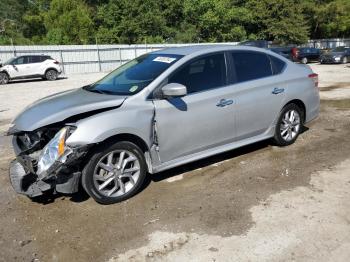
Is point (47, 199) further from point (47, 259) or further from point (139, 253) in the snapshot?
point (139, 253)

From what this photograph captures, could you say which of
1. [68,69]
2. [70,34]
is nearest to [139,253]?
[68,69]

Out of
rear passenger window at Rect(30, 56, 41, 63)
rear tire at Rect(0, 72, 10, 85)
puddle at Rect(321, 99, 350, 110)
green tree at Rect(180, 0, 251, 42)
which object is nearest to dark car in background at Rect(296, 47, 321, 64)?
green tree at Rect(180, 0, 251, 42)

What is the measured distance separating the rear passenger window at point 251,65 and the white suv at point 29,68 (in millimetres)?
18433

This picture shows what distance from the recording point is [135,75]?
5.17 metres

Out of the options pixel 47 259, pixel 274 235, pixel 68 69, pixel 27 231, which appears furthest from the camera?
pixel 68 69

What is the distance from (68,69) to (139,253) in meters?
26.6

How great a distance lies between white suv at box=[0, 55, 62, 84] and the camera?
69.7 ft

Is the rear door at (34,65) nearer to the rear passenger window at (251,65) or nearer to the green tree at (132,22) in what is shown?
the green tree at (132,22)

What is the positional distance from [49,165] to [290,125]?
3.84 m

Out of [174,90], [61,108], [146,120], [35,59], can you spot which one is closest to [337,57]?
[35,59]

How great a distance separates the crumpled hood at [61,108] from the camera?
4.32 metres

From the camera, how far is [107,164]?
14.4ft

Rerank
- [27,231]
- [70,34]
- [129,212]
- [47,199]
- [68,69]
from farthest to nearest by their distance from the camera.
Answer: [70,34] < [68,69] < [47,199] < [129,212] < [27,231]

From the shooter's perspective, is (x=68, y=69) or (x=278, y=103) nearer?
(x=278, y=103)
